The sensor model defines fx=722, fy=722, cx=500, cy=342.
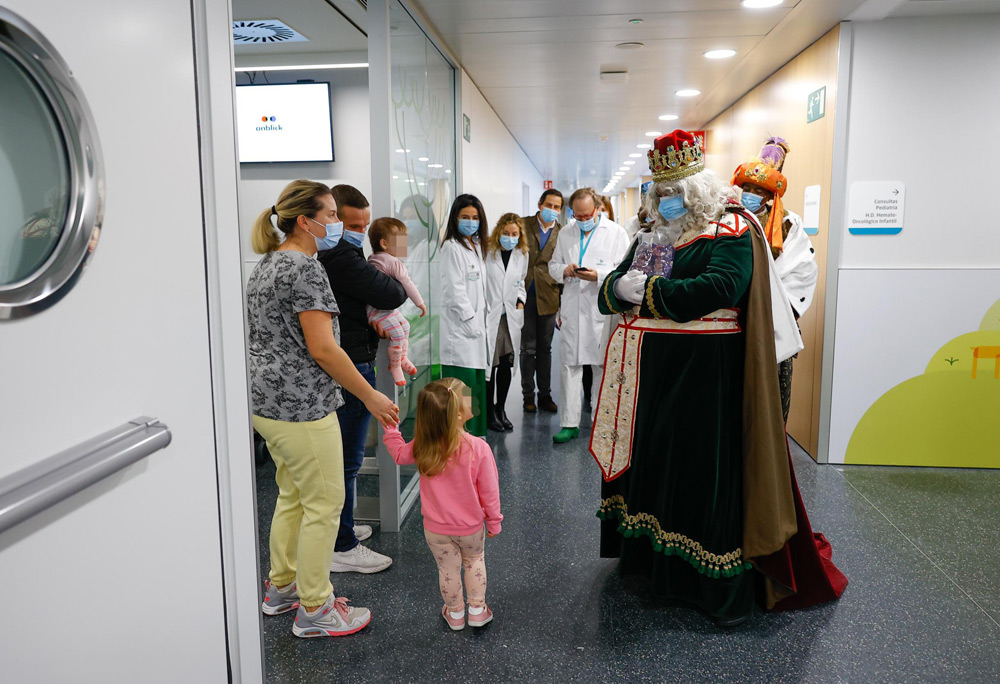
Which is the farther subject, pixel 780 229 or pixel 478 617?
pixel 780 229

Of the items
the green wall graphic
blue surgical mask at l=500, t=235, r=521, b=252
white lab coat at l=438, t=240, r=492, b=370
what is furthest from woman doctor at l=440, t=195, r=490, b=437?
the green wall graphic

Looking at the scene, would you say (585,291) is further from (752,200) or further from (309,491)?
(309,491)

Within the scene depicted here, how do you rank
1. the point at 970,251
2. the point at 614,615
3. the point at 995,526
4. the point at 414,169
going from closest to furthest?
1. the point at 614,615
2. the point at 995,526
3. the point at 414,169
4. the point at 970,251

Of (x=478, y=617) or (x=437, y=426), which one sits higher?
(x=437, y=426)

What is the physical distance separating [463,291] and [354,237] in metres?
1.46

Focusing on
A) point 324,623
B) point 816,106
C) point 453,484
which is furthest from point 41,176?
point 816,106

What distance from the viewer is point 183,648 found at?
4.31 feet

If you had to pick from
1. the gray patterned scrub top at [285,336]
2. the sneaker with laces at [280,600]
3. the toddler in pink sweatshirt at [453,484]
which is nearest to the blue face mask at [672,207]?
the toddler in pink sweatshirt at [453,484]

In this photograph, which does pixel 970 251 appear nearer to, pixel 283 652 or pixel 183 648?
pixel 283 652

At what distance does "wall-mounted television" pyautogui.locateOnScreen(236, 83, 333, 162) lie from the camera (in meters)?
4.90

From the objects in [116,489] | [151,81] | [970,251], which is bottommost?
[116,489]

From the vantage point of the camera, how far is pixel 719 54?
4859mm

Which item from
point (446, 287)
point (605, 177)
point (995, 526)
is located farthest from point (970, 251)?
point (605, 177)

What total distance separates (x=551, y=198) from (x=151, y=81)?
408 centimetres
